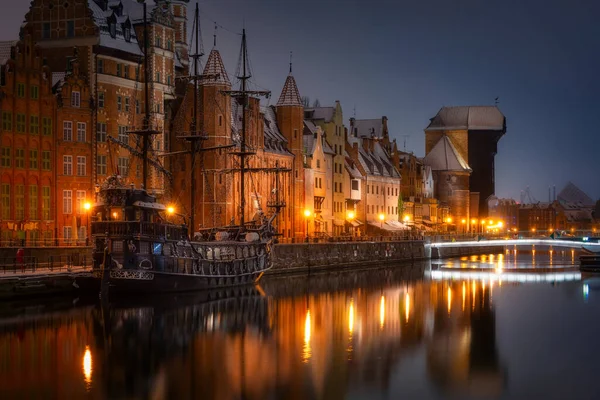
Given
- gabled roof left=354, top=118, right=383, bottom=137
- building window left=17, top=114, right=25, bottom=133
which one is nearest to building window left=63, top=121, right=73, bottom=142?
building window left=17, top=114, right=25, bottom=133

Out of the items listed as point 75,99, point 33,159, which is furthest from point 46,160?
point 75,99

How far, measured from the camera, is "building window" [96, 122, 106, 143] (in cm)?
7575

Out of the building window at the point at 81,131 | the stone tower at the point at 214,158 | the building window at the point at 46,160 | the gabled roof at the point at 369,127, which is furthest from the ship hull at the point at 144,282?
the gabled roof at the point at 369,127

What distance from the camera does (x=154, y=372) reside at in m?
39.7

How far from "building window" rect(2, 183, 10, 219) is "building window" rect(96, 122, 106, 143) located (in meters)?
9.29

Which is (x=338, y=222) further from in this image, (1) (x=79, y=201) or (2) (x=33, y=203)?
(2) (x=33, y=203)

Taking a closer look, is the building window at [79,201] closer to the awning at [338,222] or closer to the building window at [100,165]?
the building window at [100,165]

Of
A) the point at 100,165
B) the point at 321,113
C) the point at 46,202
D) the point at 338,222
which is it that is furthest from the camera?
the point at 321,113

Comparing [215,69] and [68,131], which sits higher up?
[215,69]

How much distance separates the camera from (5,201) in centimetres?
6862

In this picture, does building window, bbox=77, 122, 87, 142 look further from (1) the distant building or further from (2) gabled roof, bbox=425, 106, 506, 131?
(2) gabled roof, bbox=425, 106, 506, 131

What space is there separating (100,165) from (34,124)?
260 inches

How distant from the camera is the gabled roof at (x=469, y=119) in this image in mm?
190062

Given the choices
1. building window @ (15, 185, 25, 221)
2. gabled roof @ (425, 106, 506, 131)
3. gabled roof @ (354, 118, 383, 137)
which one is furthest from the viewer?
gabled roof @ (425, 106, 506, 131)
